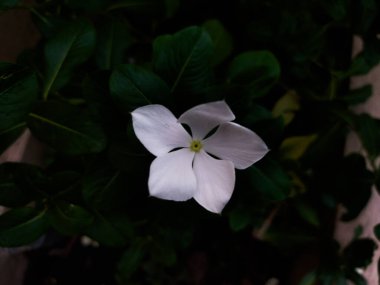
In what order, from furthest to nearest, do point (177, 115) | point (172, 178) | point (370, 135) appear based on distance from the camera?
1. point (370, 135)
2. point (177, 115)
3. point (172, 178)

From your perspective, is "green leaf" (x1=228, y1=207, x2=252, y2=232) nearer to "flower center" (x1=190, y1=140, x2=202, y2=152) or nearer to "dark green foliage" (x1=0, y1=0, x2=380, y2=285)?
"dark green foliage" (x1=0, y1=0, x2=380, y2=285)

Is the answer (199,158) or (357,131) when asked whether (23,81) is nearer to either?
(199,158)

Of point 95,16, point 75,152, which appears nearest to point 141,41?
point 95,16

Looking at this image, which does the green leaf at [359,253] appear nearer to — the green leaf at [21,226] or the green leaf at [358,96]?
the green leaf at [358,96]

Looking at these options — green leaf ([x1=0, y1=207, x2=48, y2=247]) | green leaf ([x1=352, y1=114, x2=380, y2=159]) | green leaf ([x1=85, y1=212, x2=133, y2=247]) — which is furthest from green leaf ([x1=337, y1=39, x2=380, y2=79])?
green leaf ([x1=0, y1=207, x2=48, y2=247])

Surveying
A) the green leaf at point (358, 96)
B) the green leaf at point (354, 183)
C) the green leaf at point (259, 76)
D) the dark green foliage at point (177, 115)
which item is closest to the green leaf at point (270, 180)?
the dark green foliage at point (177, 115)

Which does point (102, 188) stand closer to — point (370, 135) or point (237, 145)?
point (237, 145)

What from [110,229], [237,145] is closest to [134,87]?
[237,145]
